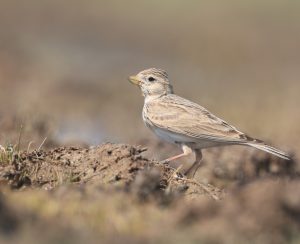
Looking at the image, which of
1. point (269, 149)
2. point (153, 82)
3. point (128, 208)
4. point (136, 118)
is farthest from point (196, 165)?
point (136, 118)

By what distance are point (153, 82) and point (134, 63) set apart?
11.5 m

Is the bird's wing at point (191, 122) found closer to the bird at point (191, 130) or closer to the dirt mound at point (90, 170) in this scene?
the bird at point (191, 130)

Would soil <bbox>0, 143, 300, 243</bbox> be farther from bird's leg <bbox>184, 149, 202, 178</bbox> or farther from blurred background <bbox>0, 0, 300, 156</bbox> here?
blurred background <bbox>0, 0, 300, 156</bbox>

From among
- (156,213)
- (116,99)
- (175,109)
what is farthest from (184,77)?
(156,213)

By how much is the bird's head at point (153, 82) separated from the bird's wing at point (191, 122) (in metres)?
A: 0.59

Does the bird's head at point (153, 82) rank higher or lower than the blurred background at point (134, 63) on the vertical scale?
higher

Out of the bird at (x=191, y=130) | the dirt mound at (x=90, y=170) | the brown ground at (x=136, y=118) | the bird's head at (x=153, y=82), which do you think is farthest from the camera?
the bird's head at (x=153, y=82)

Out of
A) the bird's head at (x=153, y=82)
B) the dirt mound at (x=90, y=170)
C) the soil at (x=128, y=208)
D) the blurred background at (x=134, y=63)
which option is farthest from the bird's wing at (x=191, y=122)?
the blurred background at (x=134, y=63)

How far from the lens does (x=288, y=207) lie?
268 inches

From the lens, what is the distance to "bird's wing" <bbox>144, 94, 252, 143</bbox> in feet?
32.5

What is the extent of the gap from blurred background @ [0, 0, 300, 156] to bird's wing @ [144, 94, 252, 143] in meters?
1.90

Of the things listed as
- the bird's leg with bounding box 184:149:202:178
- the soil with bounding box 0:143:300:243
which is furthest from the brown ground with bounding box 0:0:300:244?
the bird's leg with bounding box 184:149:202:178

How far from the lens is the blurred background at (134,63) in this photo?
15578mm

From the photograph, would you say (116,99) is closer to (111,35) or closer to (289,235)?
(111,35)
